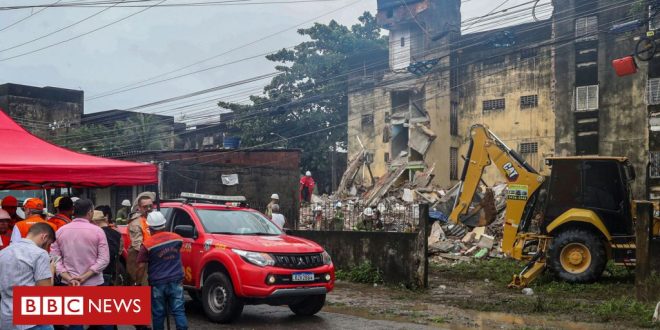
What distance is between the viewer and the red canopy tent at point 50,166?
7918 mm

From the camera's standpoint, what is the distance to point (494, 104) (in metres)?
37.2

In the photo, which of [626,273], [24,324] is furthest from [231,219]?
[626,273]

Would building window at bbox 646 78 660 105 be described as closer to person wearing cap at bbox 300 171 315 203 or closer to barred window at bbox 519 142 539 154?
barred window at bbox 519 142 539 154

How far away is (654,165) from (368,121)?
18.2 meters

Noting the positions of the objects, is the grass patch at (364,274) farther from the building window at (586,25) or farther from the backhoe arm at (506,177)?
the building window at (586,25)

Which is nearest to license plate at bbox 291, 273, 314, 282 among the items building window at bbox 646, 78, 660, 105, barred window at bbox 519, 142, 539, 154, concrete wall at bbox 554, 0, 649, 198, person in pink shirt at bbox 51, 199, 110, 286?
person in pink shirt at bbox 51, 199, 110, 286

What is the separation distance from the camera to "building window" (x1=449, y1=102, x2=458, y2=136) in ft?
126

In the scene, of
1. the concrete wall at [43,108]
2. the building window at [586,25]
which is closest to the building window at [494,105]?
the building window at [586,25]

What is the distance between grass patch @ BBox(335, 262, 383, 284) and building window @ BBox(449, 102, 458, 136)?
24962 mm

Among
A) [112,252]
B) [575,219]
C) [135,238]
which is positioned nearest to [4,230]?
[112,252]

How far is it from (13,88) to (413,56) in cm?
2606

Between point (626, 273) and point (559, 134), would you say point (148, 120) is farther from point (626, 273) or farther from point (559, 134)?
point (626, 273)

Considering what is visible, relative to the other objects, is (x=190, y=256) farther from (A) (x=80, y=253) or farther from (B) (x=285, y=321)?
(A) (x=80, y=253)

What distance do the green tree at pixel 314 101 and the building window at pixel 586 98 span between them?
15.5 m
